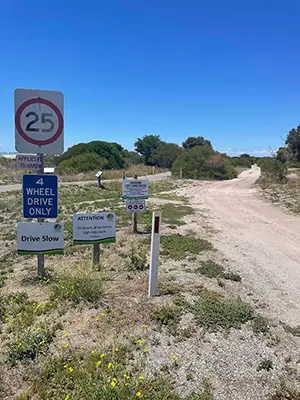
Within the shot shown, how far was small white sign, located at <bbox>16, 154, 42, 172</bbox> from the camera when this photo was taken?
4.72 meters

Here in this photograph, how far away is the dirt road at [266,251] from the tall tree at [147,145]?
61132 millimetres

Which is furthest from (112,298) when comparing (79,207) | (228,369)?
(79,207)

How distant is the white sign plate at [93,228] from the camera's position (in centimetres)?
514

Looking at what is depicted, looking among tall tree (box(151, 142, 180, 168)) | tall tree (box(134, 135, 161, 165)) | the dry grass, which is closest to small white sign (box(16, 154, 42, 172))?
the dry grass

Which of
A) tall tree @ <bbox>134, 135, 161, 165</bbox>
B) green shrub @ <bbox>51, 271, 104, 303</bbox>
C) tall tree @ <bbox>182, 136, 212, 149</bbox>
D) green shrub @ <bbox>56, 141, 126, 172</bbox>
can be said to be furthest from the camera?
tall tree @ <bbox>182, 136, 212, 149</bbox>

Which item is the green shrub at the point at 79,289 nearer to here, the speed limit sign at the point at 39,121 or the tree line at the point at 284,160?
the speed limit sign at the point at 39,121

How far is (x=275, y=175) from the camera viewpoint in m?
25.8

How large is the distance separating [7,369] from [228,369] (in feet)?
6.59

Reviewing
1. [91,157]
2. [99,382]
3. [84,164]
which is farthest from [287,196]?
[91,157]

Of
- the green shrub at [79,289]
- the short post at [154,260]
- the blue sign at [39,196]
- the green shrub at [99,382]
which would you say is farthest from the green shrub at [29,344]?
the blue sign at [39,196]

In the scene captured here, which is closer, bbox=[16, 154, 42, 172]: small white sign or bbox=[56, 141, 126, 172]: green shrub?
bbox=[16, 154, 42, 172]: small white sign

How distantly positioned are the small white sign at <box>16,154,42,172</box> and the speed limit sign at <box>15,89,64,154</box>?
3.0 inches

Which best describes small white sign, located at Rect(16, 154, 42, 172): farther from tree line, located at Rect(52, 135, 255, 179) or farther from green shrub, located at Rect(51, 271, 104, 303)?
tree line, located at Rect(52, 135, 255, 179)

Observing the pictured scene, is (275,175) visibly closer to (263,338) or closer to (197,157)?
(197,157)
